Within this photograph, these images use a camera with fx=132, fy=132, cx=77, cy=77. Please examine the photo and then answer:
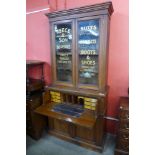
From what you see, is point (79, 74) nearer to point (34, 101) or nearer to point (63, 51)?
point (63, 51)

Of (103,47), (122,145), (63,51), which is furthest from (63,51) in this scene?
(122,145)

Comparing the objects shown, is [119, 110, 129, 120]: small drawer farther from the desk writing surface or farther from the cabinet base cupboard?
the desk writing surface

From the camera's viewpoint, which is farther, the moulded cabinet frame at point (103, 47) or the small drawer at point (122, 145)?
the small drawer at point (122, 145)

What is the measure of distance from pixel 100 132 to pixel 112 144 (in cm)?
40

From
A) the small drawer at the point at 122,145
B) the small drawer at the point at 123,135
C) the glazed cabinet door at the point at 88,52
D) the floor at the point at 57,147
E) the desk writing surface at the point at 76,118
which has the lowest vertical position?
the floor at the point at 57,147

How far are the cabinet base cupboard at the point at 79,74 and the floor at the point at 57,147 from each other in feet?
0.27

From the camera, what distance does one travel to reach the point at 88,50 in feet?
6.12

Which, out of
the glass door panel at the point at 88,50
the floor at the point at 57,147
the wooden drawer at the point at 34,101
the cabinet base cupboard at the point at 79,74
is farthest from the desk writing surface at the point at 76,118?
the floor at the point at 57,147

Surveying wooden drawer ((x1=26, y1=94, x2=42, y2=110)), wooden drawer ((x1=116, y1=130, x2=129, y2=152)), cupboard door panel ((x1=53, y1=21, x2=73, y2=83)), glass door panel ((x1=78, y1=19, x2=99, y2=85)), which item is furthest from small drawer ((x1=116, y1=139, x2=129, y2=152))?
wooden drawer ((x1=26, y1=94, x2=42, y2=110))

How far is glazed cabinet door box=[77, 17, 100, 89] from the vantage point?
1.77 meters

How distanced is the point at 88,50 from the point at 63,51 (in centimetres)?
42

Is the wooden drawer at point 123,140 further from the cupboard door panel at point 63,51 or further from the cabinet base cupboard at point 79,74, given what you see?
the cupboard door panel at point 63,51

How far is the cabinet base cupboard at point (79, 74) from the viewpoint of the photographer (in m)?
1.72
